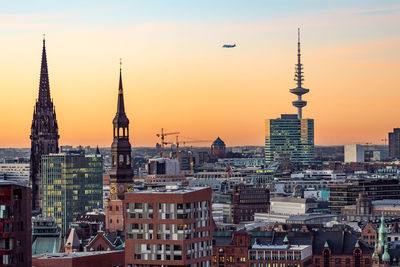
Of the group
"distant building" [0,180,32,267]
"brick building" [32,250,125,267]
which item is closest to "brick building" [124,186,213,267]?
"brick building" [32,250,125,267]

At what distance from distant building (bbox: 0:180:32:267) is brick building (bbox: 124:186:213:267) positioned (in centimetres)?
1263

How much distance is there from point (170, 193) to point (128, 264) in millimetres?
8271

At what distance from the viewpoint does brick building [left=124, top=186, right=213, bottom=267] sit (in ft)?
453

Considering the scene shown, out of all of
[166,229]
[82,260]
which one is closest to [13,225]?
[166,229]

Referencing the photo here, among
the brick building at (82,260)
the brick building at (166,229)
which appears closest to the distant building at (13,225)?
the brick building at (166,229)

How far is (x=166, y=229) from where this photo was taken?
138375 millimetres

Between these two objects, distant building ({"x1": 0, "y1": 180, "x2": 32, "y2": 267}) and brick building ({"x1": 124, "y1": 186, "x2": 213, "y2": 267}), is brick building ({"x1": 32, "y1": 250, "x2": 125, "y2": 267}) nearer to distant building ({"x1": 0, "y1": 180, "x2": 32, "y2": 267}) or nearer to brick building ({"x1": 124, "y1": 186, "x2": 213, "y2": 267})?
brick building ({"x1": 124, "y1": 186, "x2": 213, "y2": 267})

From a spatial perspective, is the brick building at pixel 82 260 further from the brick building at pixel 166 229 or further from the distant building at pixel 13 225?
the distant building at pixel 13 225

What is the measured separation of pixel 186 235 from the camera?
138 m

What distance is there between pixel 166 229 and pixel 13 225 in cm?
1619

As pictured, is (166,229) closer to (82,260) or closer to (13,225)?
(82,260)

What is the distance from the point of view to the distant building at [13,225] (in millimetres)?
129500

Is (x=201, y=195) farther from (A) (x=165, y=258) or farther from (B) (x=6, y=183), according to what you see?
(B) (x=6, y=183)

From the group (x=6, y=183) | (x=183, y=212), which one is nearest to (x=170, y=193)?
(x=183, y=212)
